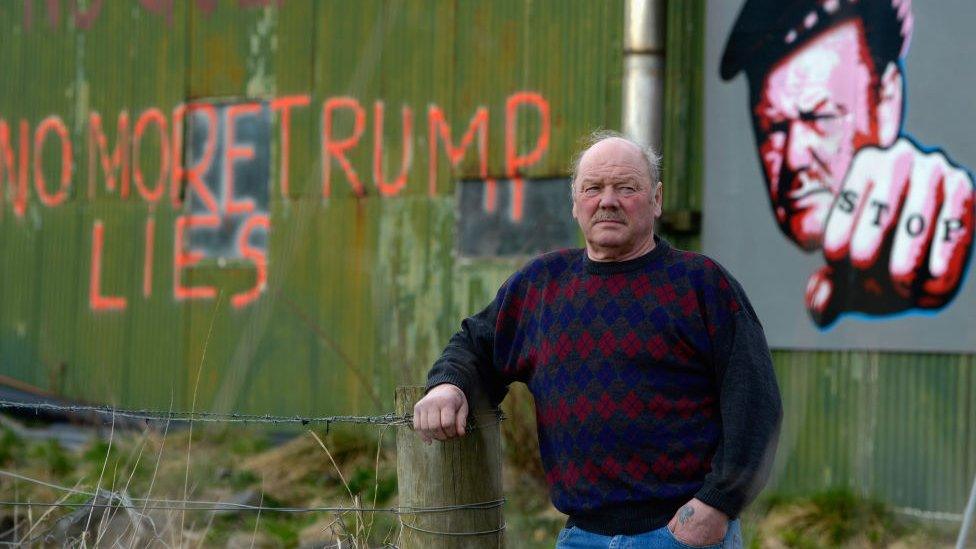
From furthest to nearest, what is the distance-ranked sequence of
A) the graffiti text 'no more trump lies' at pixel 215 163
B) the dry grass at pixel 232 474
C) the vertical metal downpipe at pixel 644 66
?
the graffiti text 'no more trump lies' at pixel 215 163, the vertical metal downpipe at pixel 644 66, the dry grass at pixel 232 474

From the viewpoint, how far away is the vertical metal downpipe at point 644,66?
8.90 metres

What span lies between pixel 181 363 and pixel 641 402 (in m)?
8.70

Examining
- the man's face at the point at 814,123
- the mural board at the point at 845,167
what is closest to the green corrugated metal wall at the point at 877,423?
the mural board at the point at 845,167

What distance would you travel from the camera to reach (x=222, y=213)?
11.4 meters

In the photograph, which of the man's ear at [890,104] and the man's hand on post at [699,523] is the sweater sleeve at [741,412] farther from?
the man's ear at [890,104]

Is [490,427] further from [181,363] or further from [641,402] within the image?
[181,363]

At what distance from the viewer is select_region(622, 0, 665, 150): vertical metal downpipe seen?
8898 millimetres

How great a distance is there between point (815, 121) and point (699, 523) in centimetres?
572

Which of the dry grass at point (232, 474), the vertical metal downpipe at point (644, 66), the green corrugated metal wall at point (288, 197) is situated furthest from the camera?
the green corrugated metal wall at point (288, 197)

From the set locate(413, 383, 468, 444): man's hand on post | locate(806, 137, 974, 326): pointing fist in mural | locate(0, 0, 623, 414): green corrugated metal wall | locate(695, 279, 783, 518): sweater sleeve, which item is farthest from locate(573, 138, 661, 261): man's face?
locate(0, 0, 623, 414): green corrugated metal wall

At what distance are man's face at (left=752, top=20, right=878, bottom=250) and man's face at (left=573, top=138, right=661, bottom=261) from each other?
205 inches

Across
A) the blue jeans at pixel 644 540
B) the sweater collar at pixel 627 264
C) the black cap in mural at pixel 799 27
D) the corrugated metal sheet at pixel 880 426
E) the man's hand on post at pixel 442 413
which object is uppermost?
the black cap in mural at pixel 799 27

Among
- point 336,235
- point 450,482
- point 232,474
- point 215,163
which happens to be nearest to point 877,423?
point 232,474

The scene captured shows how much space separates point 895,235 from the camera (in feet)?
26.7
